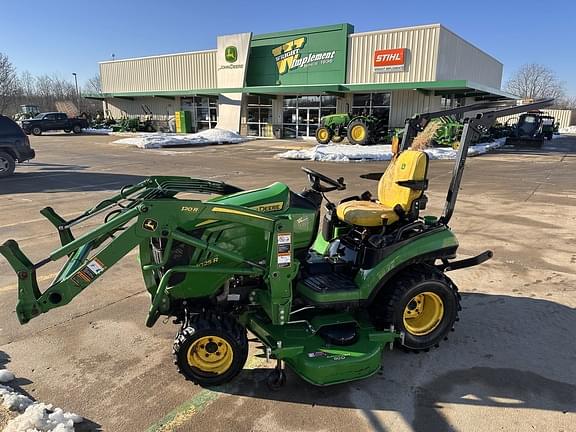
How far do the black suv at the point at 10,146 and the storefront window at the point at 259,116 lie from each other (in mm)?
19012

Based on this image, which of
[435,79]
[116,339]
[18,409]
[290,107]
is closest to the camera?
[18,409]

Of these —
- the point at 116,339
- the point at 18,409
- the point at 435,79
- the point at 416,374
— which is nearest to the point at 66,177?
the point at 116,339

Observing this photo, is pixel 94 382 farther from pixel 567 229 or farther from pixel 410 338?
pixel 567 229

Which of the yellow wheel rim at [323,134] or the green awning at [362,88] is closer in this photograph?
the green awning at [362,88]

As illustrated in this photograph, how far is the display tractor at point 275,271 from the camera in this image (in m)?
2.75

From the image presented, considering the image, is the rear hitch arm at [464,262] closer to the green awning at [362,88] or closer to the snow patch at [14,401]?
the snow patch at [14,401]

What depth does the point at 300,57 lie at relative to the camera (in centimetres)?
2761

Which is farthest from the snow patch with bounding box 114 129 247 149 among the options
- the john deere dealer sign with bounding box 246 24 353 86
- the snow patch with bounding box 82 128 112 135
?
the snow patch with bounding box 82 128 112 135

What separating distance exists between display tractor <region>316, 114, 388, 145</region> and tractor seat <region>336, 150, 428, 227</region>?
59.1 feet

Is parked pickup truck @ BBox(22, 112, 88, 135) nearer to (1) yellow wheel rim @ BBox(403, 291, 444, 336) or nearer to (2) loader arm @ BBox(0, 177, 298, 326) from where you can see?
(2) loader arm @ BBox(0, 177, 298, 326)

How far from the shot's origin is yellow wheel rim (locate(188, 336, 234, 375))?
9.68 ft

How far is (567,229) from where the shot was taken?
707 centimetres

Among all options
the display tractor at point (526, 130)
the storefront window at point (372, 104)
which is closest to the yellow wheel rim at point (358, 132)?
the storefront window at point (372, 104)

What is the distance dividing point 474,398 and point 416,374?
411 millimetres
